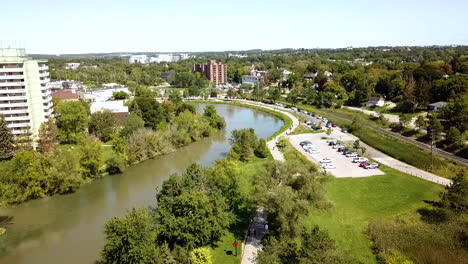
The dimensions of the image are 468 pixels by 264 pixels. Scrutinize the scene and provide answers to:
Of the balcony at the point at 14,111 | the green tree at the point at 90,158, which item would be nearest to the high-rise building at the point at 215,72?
the balcony at the point at 14,111

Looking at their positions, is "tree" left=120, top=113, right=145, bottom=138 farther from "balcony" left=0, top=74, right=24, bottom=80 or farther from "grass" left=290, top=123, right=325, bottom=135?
"grass" left=290, top=123, right=325, bottom=135

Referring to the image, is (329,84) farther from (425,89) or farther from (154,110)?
(154,110)

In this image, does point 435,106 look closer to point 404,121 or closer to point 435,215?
point 404,121

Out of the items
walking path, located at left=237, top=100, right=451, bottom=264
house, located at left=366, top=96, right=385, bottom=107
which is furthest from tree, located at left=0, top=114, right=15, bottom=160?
house, located at left=366, top=96, right=385, bottom=107

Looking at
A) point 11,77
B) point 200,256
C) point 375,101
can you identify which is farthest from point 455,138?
point 11,77

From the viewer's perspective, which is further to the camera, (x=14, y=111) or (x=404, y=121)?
(x=404, y=121)

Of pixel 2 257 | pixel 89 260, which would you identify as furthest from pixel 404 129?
pixel 2 257
